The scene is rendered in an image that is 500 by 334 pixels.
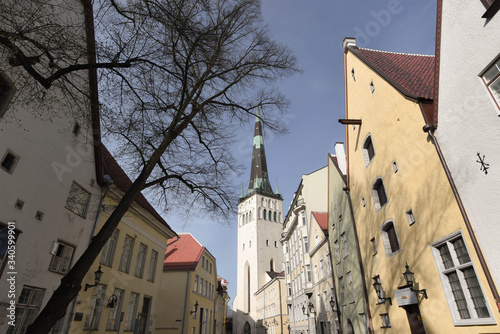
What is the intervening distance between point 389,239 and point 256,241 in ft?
192

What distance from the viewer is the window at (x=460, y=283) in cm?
776

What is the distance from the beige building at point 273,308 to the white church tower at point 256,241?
2.21 meters

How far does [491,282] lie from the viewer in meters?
7.05

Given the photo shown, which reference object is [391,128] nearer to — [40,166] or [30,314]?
[40,166]

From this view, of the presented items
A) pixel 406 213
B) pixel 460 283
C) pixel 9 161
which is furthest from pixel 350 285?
pixel 9 161

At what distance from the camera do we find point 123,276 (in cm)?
1394

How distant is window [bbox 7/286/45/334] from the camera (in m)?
8.44

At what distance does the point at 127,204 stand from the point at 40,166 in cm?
370

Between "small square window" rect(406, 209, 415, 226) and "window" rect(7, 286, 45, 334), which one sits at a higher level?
"small square window" rect(406, 209, 415, 226)

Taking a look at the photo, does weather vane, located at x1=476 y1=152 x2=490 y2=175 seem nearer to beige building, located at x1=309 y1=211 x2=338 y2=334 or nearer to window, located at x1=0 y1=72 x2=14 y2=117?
window, located at x1=0 y1=72 x2=14 y2=117

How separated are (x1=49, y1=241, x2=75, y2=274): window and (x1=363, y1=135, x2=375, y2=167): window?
13968 mm

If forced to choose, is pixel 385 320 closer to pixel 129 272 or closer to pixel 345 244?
pixel 345 244

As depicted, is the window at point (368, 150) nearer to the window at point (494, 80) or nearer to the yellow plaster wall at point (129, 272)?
the window at point (494, 80)

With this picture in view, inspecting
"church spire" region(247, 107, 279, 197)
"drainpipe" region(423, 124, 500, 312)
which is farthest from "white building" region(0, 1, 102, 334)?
"church spire" region(247, 107, 279, 197)
